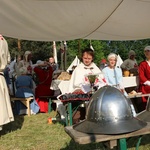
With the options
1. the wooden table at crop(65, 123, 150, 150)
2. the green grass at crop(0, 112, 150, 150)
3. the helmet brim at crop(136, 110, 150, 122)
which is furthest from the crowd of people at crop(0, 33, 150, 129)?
the wooden table at crop(65, 123, 150, 150)

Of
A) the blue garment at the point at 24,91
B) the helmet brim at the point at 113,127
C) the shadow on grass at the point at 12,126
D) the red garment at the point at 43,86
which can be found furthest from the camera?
the red garment at the point at 43,86

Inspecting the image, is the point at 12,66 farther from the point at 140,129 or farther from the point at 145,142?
the point at 140,129

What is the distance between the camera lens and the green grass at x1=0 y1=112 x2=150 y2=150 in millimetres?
3871

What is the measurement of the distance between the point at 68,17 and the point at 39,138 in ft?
6.23

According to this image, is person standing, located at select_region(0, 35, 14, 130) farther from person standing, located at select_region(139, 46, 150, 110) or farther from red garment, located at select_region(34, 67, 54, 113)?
person standing, located at select_region(139, 46, 150, 110)

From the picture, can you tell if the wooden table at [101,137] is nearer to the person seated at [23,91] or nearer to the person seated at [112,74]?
the person seated at [112,74]

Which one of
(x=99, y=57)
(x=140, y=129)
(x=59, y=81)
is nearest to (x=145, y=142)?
(x=140, y=129)

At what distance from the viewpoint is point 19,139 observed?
447cm

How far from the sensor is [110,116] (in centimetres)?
171

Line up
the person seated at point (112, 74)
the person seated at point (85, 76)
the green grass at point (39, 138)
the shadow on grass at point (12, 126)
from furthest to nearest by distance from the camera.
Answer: the shadow on grass at point (12, 126)
the person seated at point (112, 74)
the person seated at point (85, 76)
the green grass at point (39, 138)

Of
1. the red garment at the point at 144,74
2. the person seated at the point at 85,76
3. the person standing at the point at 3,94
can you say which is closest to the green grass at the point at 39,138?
the person standing at the point at 3,94

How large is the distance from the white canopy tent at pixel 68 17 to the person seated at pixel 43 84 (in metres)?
1.72

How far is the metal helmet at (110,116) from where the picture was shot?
5.50ft

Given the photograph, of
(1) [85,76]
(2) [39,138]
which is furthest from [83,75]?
(2) [39,138]
